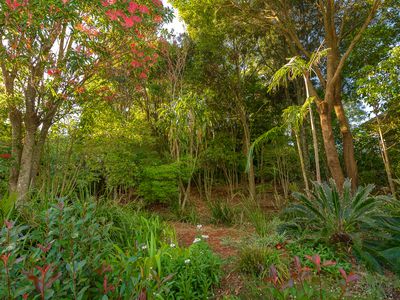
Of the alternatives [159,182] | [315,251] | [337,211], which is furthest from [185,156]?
[315,251]

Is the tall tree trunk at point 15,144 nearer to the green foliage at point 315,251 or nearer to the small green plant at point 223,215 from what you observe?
the small green plant at point 223,215

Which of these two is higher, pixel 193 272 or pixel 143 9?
pixel 143 9

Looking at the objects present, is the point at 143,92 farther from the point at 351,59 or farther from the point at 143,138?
the point at 351,59

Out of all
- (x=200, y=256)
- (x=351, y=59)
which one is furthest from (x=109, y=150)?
(x=351, y=59)

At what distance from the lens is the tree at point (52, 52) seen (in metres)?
3.12

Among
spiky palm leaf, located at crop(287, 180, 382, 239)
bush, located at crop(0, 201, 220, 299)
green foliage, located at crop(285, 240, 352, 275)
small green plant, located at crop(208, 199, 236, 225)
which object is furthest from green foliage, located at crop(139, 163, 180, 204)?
green foliage, located at crop(285, 240, 352, 275)

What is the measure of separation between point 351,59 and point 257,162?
4231 mm

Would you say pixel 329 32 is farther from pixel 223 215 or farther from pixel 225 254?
pixel 225 254

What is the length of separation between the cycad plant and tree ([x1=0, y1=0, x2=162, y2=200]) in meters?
3.04

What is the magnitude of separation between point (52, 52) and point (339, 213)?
4.14m

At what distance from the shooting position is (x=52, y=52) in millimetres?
4062

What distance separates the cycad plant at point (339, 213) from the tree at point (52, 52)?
304 cm

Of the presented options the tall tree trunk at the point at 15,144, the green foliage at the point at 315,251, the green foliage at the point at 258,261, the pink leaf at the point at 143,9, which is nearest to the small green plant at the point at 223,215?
the green foliage at the point at 315,251

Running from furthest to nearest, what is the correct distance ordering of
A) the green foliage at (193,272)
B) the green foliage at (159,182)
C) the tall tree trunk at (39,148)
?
1. the green foliage at (159,182)
2. the tall tree trunk at (39,148)
3. the green foliage at (193,272)
